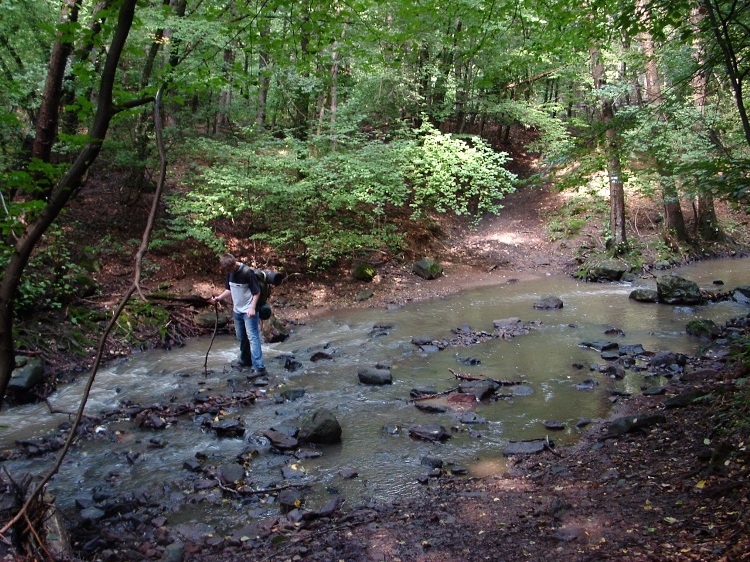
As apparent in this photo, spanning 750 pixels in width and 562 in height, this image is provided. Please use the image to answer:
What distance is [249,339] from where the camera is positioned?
882 cm

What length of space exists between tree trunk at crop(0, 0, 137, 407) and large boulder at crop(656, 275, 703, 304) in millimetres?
13203

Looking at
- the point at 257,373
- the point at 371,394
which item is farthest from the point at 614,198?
the point at 257,373

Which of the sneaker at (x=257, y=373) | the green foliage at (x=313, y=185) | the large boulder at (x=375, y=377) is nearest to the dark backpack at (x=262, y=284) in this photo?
the sneaker at (x=257, y=373)

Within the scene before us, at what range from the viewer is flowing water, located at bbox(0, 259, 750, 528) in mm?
5438

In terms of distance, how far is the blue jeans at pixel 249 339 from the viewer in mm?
8641

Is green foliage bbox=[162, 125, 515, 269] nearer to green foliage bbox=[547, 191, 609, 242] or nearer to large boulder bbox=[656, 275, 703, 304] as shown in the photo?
large boulder bbox=[656, 275, 703, 304]

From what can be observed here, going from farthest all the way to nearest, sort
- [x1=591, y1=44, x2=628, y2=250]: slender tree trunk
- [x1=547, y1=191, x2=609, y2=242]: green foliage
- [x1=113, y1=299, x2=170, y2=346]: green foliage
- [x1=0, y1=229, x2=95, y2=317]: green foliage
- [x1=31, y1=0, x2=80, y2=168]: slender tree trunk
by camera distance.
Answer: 1. [x1=547, y1=191, x2=609, y2=242]: green foliage
2. [x1=591, y1=44, x2=628, y2=250]: slender tree trunk
3. [x1=113, y1=299, x2=170, y2=346]: green foliage
4. [x1=0, y1=229, x2=95, y2=317]: green foliage
5. [x1=31, y1=0, x2=80, y2=168]: slender tree trunk

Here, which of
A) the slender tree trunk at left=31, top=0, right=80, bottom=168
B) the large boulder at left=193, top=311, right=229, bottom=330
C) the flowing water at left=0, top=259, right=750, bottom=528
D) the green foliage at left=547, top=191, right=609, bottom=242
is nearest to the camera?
the slender tree trunk at left=31, top=0, right=80, bottom=168

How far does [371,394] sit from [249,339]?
248cm

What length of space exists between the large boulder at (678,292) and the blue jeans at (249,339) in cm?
995

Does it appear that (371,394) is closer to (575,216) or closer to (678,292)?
Result: (678,292)

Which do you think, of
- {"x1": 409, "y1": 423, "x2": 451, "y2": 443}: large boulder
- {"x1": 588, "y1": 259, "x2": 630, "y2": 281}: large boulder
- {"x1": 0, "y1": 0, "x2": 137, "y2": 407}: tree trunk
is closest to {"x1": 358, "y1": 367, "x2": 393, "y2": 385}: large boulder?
{"x1": 409, "y1": 423, "x2": 451, "y2": 443}: large boulder

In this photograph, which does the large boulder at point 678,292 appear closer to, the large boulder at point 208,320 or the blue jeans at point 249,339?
the blue jeans at point 249,339

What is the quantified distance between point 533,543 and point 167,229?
1264 centimetres
